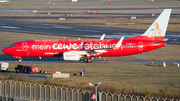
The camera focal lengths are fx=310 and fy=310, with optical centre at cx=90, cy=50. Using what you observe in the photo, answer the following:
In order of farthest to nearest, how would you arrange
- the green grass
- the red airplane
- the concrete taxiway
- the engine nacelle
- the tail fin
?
the concrete taxiway < the tail fin < the red airplane < the engine nacelle < the green grass

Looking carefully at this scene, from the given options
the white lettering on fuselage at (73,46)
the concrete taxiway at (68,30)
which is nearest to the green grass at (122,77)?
the white lettering on fuselage at (73,46)

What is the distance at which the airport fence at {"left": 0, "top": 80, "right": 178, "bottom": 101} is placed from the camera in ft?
105

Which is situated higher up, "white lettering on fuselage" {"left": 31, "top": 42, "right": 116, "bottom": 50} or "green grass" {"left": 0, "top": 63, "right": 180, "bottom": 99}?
"white lettering on fuselage" {"left": 31, "top": 42, "right": 116, "bottom": 50}

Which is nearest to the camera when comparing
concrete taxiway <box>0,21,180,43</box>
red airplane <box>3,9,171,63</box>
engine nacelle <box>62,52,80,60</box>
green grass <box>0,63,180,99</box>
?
green grass <box>0,63,180,99</box>

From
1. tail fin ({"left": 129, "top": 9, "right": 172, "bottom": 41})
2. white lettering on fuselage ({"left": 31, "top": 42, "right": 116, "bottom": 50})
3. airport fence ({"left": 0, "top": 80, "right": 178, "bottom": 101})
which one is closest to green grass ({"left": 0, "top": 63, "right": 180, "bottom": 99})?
white lettering on fuselage ({"left": 31, "top": 42, "right": 116, "bottom": 50})

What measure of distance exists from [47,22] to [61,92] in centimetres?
9373

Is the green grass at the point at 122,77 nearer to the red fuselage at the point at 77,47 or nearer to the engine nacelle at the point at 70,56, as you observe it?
the engine nacelle at the point at 70,56

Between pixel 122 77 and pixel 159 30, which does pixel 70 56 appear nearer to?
pixel 122 77

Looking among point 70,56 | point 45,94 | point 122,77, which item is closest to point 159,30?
point 70,56

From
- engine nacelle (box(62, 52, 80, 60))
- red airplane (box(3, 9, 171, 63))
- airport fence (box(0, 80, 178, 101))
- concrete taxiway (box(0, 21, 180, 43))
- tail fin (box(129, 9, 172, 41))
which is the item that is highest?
concrete taxiway (box(0, 21, 180, 43))

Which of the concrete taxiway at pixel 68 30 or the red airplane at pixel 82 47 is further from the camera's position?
the concrete taxiway at pixel 68 30

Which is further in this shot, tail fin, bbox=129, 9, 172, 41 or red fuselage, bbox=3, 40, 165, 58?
tail fin, bbox=129, 9, 172, 41

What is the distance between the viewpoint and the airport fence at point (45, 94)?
105 feet

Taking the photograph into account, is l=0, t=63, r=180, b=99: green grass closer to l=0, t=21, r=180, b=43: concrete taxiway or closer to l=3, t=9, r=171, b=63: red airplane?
l=3, t=9, r=171, b=63: red airplane
